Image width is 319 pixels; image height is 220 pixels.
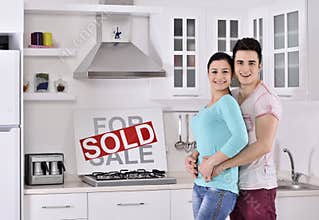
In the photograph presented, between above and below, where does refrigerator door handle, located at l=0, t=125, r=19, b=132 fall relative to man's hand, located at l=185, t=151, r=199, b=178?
above

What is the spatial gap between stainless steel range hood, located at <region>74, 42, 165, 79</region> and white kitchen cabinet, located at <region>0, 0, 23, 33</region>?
21.8 inches

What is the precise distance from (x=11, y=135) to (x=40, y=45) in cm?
79

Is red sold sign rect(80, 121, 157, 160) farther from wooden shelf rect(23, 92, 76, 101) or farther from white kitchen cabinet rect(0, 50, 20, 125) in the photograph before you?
white kitchen cabinet rect(0, 50, 20, 125)

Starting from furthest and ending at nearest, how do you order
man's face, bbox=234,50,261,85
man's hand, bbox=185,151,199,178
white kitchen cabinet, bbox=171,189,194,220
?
white kitchen cabinet, bbox=171,189,194,220 → man's hand, bbox=185,151,199,178 → man's face, bbox=234,50,261,85

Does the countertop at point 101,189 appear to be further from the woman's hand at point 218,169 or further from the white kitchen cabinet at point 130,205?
the woman's hand at point 218,169

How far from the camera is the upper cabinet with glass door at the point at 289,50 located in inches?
172

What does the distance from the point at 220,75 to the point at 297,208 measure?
61.6 inches

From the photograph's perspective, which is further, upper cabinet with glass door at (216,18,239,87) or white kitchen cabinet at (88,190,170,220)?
upper cabinet with glass door at (216,18,239,87)

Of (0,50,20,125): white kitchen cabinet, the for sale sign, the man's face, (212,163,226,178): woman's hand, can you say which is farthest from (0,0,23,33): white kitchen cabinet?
(212,163,226,178): woman's hand

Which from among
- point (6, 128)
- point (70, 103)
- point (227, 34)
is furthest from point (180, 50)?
point (6, 128)

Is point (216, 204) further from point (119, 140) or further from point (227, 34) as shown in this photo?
point (227, 34)

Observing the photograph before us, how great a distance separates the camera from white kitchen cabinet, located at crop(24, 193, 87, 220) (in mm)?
4289

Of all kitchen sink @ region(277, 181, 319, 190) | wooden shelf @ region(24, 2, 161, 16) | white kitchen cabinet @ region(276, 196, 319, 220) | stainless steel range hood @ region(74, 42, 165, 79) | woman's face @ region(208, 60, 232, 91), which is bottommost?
white kitchen cabinet @ region(276, 196, 319, 220)

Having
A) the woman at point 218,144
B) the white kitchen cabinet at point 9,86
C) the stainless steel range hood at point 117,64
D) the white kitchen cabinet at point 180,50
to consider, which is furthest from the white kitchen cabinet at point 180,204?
the woman at point 218,144
